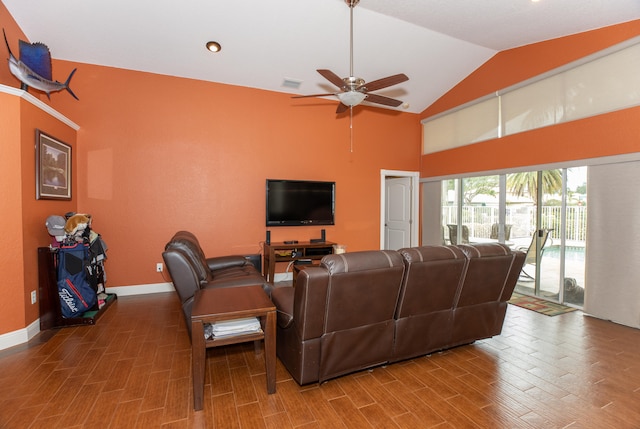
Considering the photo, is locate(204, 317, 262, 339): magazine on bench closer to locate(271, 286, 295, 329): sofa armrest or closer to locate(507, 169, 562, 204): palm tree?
locate(271, 286, 295, 329): sofa armrest

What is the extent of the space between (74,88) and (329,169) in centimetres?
397

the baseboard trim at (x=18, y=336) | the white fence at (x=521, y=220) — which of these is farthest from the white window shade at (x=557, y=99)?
the baseboard trim at (x=18, y=336)

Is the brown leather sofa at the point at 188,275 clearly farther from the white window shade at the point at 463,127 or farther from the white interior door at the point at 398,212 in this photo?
the white window shade at the point at 463,127

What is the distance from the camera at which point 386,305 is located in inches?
87.4

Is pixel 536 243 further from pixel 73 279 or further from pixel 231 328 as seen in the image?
pixel 73 279

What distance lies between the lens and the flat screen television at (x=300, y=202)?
16.6ft

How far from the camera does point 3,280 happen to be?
2.76 m

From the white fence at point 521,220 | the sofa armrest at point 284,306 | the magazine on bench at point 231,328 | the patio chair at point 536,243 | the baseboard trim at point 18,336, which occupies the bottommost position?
the baseboard trim at point 18,336

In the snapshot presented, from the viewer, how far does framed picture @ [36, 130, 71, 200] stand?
3.18 meters

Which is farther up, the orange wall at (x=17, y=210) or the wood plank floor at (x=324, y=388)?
the orange wall at (x=17, y=210)

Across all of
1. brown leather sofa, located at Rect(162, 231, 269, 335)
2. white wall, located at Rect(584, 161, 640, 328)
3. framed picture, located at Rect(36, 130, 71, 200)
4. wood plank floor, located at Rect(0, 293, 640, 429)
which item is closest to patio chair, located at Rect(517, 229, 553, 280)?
white wall, located at Rect(584, 161, 640, 328)

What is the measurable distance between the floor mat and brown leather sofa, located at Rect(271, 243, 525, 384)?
5.30 feet

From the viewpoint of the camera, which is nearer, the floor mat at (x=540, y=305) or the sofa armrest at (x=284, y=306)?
the sofa armrest at (x=284, y=306)

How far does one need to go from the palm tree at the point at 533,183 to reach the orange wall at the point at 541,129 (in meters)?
0.19
